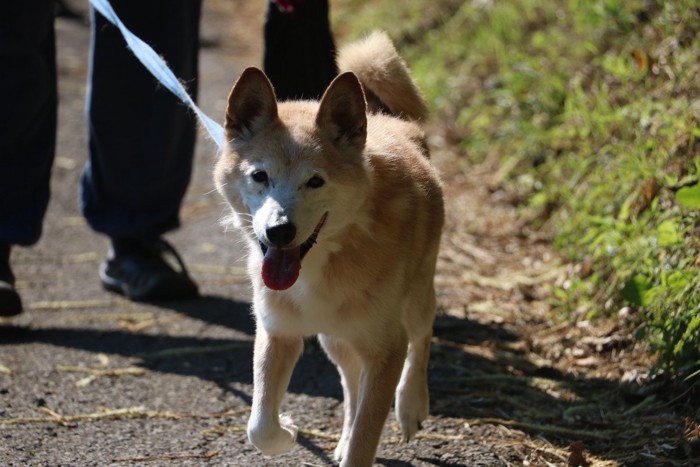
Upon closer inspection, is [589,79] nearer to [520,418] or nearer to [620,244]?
[620,244]

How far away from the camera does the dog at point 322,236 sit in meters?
3.00

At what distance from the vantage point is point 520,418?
368 centimetres

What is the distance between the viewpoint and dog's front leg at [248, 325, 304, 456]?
306 cm

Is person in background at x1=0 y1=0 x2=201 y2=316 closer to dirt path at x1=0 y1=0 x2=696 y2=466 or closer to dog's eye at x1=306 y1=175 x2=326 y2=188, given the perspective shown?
dirt path at x1=0 y1=0 x2=696 y2=466

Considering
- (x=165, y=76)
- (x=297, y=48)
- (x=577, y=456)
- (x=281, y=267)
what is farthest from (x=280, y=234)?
(x=297, y=48)

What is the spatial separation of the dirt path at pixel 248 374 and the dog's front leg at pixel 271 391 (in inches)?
10.3

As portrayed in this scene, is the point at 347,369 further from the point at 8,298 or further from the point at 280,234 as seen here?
the point at 8,298

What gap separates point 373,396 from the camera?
3084 millimetres

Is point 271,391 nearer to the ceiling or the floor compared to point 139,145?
nearer to the floor

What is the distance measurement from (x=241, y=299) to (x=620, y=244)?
1917 mm

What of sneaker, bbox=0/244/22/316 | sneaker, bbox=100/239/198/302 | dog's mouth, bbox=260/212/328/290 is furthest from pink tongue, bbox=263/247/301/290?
sneaker, bbox=100/239/198/302

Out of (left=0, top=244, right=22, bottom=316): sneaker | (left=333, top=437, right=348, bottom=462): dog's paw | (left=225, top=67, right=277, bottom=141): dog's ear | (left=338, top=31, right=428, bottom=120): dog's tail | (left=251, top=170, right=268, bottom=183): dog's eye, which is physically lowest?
(left=333, top=437, right=348, bottom=462): dog's paw

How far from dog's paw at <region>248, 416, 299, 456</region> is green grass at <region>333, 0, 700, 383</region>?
1.49 meters

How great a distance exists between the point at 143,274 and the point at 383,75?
180 centimetres
